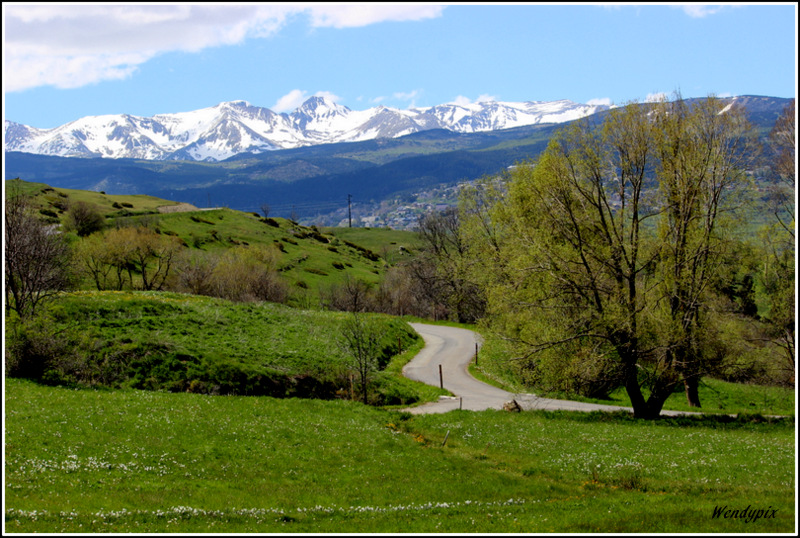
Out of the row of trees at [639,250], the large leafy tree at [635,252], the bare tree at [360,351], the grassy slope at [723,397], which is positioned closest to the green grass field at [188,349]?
the bare tree at [360,351]

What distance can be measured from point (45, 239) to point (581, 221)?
34.4m

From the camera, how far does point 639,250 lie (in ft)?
94.3

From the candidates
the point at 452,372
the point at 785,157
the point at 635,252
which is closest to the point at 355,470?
the point at 635,252

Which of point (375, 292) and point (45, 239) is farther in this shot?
point (375, 292)

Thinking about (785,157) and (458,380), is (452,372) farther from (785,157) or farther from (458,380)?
(785,157)

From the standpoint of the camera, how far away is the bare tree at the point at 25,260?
32938 mm

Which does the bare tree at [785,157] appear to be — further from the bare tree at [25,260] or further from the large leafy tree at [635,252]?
the bare tree at [25,260]

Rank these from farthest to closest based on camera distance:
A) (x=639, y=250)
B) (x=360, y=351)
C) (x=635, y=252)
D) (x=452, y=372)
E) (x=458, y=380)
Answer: (x=452, y=372), (x=458, y=380), (x=360, y=351), (x=639, y=250), (x=635, y=252)

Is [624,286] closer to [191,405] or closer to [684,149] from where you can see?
[684,149]

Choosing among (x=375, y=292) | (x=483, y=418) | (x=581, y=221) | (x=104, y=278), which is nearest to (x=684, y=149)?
(x=581, y=221)

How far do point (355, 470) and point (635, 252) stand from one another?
1711 cm

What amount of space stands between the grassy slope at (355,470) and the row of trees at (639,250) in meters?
3.11

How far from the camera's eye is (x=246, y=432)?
22.7 m

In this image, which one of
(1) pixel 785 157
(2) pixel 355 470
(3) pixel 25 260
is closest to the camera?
(2) pixel 355 470
